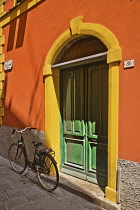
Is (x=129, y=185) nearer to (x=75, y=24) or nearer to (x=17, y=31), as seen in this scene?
(x=75, y=24)

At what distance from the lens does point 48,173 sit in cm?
411

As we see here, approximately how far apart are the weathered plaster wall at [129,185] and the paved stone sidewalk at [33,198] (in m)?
0.50

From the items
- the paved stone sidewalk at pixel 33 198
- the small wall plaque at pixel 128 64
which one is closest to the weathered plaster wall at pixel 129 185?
the paved stone sidewalk at pixel 33 198

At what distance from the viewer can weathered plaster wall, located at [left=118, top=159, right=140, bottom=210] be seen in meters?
3.01

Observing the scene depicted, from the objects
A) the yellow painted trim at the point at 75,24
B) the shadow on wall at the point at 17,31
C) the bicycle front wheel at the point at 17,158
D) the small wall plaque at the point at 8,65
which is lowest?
the bicycle front wheel at the point at 17,158

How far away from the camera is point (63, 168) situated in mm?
4805

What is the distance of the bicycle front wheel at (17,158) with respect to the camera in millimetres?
5188

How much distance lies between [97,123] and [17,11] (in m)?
4.22

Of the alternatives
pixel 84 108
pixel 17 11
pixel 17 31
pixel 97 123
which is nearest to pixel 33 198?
pixel 97 123

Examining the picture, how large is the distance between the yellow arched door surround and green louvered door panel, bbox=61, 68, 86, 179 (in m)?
0.19

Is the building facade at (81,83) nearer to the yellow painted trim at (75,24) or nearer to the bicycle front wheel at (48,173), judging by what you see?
the yellow painted trim at (75,24)

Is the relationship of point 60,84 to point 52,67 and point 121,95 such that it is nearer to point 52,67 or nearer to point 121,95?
point 52,67

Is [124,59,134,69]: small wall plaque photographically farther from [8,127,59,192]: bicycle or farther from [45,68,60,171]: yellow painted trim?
[8,127,59,192]: bicycle

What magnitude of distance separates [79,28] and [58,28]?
0.77 metres
